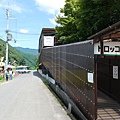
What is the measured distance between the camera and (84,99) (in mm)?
7652

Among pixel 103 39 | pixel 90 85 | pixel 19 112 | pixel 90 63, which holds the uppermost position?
pixel 103 39

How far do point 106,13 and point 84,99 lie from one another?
8115 millimetres

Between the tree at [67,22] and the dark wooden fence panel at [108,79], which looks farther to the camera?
the tree at [67,22]

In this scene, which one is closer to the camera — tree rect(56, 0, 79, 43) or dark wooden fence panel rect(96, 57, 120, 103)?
dark wooden fence panel rect(96, 57, 120, 103)

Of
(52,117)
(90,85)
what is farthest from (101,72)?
(90,85)

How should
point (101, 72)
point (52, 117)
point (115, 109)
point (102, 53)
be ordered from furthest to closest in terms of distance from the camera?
1. point (101, 72)
2. point (52, 117)
3. point (115, 109)
4. point (102, 53)

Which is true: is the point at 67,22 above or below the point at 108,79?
above

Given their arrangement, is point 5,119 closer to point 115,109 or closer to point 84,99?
point 84,99

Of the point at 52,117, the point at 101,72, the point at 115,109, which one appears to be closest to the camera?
the point at 115,109

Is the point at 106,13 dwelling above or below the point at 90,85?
above

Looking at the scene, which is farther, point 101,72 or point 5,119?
point 101,72

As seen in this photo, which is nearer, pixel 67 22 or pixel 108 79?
pixel 108 79

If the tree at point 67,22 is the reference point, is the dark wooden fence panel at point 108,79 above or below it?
below

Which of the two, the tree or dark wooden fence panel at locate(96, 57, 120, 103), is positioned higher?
the tree
